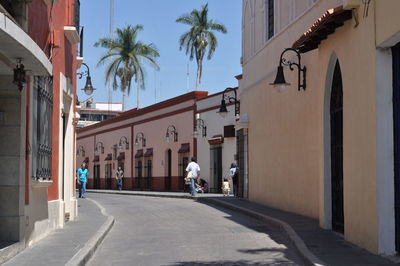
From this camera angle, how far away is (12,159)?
35.1 feet

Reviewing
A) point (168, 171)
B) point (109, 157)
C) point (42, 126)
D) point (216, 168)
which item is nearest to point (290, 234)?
point (42, 126)

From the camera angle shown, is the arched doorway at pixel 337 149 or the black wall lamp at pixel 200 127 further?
the black wall lamp at pixel 200 127

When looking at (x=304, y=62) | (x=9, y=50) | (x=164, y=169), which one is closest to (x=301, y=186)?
(x=304, y=62)

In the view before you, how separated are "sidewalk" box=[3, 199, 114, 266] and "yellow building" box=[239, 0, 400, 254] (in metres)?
4.66

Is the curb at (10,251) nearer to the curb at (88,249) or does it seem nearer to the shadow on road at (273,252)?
the curb at (88,249)

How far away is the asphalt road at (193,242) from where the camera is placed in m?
11.1

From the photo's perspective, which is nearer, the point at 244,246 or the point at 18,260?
the point at 18,260

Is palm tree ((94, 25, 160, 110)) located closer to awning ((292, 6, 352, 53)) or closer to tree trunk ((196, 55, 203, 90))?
tree trunk ((196, 55, 203, 90))

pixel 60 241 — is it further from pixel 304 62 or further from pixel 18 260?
pixel 304 62

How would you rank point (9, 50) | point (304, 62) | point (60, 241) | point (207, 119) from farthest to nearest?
point (207, 119) < point (304, 62) < point (60, 241) < point (9, 50)

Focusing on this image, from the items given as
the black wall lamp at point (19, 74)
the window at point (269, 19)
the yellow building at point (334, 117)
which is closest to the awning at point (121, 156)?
the yellow building at point (334, 117)

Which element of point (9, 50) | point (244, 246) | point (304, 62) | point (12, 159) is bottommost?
point (244, 246)

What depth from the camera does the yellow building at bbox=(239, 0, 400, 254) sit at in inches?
402

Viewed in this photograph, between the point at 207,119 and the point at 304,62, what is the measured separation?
1755 cm
